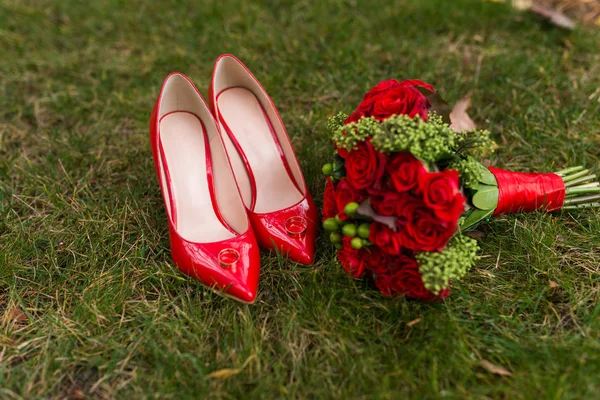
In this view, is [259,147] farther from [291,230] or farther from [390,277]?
[390,277]

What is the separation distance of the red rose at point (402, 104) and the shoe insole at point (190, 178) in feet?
2.47

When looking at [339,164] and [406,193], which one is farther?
[339,164]

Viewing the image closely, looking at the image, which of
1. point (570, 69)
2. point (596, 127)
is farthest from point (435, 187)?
point (570, 69)

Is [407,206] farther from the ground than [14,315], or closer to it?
farther from the ground

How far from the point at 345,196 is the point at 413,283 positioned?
353mm

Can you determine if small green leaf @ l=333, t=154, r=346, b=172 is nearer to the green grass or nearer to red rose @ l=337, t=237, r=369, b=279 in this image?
red rose @ l=337, t=237, r=369, b=279

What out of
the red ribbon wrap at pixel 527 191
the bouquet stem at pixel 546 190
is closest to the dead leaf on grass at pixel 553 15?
the bouquet stem at pixel 546 190

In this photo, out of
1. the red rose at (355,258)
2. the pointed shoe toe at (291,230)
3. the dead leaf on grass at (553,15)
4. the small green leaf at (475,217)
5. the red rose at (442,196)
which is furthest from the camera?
the dead leaf on grass at (553,15)

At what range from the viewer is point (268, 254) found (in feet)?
6.17

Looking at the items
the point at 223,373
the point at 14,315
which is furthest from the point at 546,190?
the point at 14,315

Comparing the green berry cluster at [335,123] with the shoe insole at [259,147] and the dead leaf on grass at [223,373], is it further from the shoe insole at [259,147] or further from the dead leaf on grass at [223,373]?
the dead leaf on grass at [223,373]

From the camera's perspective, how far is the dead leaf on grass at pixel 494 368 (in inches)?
57.1

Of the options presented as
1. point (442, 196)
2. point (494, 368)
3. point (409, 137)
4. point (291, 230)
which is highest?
point (409, 137)

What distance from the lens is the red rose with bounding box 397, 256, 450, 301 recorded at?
4.90 ft
